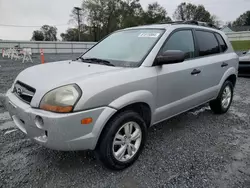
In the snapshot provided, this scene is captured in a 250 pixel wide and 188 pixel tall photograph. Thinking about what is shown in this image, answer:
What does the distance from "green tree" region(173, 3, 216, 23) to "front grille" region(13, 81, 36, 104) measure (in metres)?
63.2

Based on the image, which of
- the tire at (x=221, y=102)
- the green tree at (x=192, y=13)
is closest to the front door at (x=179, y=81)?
the tire at (x=221, y=102)

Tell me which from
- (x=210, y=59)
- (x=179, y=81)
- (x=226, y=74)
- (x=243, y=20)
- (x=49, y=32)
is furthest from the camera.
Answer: (x=243, y=20)

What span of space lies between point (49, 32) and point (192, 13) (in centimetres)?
4221

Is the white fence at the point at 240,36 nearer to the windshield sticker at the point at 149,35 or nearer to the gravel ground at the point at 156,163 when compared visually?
the gravel ground at the point at 156,163

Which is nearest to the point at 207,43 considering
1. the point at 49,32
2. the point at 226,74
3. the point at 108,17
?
the point at 226,74

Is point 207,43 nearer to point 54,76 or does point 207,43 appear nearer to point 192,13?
point 54,76

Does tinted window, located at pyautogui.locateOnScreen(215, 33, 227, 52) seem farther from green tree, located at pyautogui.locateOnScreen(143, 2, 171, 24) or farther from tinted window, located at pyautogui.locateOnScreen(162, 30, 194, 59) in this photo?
green tree, located at pyautogui.locateOnScreen(143, 2, 171, 24)

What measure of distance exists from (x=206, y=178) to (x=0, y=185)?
218 centimetres

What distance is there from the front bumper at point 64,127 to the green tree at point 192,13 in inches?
2500

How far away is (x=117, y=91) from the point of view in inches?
87.2

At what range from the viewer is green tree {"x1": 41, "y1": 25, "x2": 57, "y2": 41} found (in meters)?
60.9

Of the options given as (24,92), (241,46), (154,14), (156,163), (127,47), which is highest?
(154,14)

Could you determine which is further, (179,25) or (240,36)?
(240,36)

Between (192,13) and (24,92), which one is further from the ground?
(192,13)
